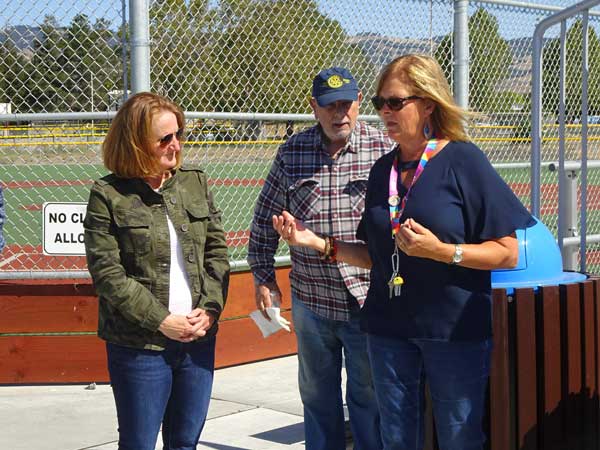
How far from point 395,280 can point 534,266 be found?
3.85 ft

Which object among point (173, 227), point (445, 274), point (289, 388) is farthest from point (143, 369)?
point (289, 388)

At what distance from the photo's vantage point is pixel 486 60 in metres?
8.20

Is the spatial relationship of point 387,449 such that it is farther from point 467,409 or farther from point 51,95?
point 51,95

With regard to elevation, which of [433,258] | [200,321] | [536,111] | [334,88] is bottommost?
[200,321]

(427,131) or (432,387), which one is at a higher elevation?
(427,131)

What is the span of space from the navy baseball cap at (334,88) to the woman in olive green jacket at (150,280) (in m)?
0.72

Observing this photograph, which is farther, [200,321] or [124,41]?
[124,41]

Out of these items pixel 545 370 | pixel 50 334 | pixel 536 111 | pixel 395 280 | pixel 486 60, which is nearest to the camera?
pixel 395 280

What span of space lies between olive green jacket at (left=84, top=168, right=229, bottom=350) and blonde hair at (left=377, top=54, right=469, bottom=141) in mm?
936

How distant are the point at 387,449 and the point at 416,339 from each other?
50 centimetres

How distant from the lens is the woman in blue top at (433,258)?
3.20m

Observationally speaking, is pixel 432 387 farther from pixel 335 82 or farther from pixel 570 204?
pixel 570 204

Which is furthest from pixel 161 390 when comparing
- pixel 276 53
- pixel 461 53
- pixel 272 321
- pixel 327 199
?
pixel 461 53

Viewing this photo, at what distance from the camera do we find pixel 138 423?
11.5 ft
